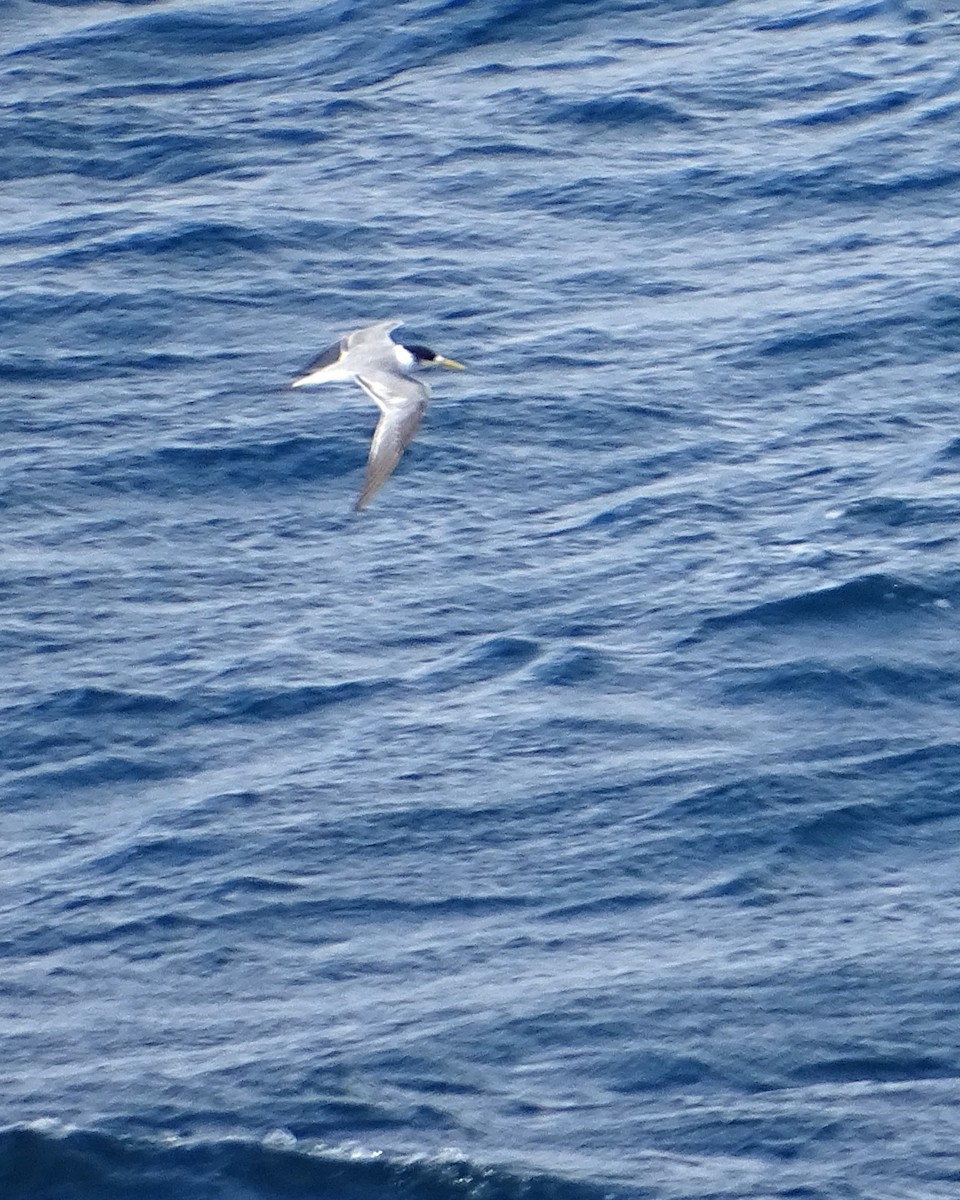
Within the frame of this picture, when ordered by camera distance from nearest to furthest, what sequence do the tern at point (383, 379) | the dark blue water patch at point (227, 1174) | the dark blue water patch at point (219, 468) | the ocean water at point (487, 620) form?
the dark blue water patch at point (227, 1174) → the ocean water at point (487, 620) → the tern at point (383, 379) → the dark blue water patch at point (219, 468)

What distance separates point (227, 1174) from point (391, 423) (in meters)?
5.98

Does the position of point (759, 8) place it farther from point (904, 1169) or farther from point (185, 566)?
point (904, 1169)

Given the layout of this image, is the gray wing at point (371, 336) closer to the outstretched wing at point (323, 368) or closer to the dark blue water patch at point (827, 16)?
the outstretched wing at point (323, 368)

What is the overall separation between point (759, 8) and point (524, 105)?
192 inches

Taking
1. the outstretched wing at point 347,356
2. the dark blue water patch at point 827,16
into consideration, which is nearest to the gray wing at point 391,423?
the outstretched wing at point 347,356

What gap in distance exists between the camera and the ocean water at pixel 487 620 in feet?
60.0

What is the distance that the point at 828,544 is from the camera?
23.9 meters

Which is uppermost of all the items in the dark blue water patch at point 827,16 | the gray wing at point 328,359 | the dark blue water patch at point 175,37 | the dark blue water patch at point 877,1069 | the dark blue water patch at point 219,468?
the dark blue water patch at point 175,37

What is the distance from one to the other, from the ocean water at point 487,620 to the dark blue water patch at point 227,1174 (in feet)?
0.12

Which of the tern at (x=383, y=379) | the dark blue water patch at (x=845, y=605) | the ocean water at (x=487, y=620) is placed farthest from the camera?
the dark blue water patch at (x=845, y=605)

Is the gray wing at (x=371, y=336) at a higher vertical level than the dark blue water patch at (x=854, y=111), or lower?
higher

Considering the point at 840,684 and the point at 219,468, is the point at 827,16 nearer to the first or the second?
the point at 219,468

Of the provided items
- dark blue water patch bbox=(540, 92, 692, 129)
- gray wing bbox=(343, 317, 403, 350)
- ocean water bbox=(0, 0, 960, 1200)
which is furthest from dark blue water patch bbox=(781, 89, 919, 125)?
gray wing bbox=(343, 317, 403, 350)

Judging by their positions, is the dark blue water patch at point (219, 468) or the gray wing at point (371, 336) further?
the dark blue water patch at point (219, 468)
